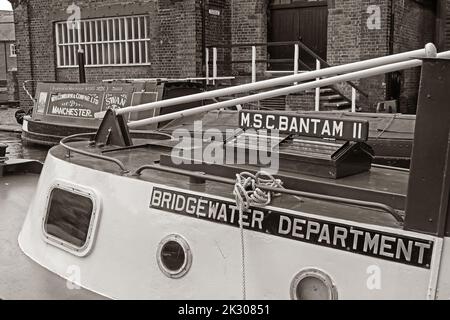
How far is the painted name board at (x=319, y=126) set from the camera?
10.9ft

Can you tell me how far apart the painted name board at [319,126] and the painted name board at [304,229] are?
1.85 feet

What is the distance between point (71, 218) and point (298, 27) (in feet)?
49.9

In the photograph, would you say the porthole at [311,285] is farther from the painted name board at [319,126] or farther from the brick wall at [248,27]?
the brick wall at [248,27]

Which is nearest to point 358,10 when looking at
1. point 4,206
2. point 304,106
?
point 304,106

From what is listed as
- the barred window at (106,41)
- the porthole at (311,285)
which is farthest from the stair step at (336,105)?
the porthole at (311,285)

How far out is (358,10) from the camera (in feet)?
51.8

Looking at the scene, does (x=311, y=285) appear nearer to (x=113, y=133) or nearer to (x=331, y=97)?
(x=113, y=133)

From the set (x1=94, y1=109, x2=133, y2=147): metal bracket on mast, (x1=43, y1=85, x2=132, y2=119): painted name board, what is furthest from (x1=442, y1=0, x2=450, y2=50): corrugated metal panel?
(x1=94, y1=109, x2=133, y2=147): metal bracket on mast

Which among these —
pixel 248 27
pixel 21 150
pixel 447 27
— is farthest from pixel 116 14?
pixel 447 27

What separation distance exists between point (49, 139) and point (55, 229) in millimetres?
12393

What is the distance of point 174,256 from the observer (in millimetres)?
3441

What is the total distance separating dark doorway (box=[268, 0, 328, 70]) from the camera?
57.9 feet

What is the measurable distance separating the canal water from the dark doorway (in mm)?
7640
